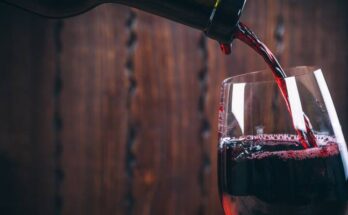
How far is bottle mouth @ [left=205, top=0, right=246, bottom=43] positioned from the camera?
21.9 inches

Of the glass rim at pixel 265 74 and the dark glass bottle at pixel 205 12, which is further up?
the dark glass bottle at pixel 205 12

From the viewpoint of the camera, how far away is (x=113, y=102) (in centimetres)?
135

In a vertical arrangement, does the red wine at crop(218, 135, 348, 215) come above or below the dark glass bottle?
below

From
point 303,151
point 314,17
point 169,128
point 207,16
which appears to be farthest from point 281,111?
point 314,17

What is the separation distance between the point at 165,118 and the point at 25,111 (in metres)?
0.40

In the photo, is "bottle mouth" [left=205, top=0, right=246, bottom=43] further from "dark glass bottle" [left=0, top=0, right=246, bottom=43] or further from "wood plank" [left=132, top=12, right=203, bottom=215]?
"wood plank" [left=132, top=12, right=203, bottom=215]

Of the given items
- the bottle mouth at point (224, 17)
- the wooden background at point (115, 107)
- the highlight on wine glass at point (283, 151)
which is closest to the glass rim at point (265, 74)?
the highlight on wine glass at point (283, 151)

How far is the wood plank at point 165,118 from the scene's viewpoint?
136 cm

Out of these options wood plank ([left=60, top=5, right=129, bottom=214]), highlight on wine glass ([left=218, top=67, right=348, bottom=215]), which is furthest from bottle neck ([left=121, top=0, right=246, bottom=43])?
wood plank ([left=60, top=5, right=129, bottom=214])

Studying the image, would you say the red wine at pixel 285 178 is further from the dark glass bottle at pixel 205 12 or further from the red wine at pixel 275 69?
the dark glass bottle at pixel 205 12

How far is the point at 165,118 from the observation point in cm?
136

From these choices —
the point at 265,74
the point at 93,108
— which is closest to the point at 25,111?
the point at 93,108

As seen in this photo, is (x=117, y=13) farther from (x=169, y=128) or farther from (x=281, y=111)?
(x=281, y=111)

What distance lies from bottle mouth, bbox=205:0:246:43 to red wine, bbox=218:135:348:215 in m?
0.16
